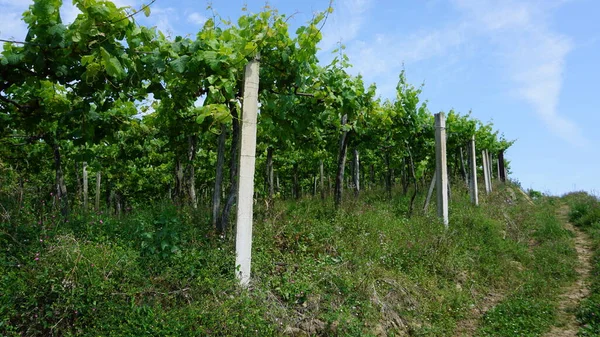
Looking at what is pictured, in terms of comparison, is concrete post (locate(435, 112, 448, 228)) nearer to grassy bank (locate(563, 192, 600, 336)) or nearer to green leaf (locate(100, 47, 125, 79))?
grassy bank (locate(563, 192, 600, 336))

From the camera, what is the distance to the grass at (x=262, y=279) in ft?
14.8

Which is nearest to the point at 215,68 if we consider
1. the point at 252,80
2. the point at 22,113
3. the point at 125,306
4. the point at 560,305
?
the point at 252,80

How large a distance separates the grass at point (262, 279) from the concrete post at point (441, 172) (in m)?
1.59

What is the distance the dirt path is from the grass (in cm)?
20

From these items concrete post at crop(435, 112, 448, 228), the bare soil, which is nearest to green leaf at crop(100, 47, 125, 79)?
the bare soil

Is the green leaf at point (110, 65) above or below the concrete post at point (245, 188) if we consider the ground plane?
above

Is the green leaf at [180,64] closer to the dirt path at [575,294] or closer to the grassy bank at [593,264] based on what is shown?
the dirt path at [575,294]

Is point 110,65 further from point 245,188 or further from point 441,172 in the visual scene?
point 441,172

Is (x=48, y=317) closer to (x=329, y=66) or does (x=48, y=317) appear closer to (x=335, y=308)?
(x=335, y=308)

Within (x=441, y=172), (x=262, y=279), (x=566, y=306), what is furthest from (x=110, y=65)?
(x=441, y=172)

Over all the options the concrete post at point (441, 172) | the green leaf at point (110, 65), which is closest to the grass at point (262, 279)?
the concrete post at point (441, 172)

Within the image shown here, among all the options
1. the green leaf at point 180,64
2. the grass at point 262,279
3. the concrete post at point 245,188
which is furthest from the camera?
the concrete post at point 245,188

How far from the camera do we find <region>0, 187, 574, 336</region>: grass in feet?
14.8

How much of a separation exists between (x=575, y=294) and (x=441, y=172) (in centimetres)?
417
